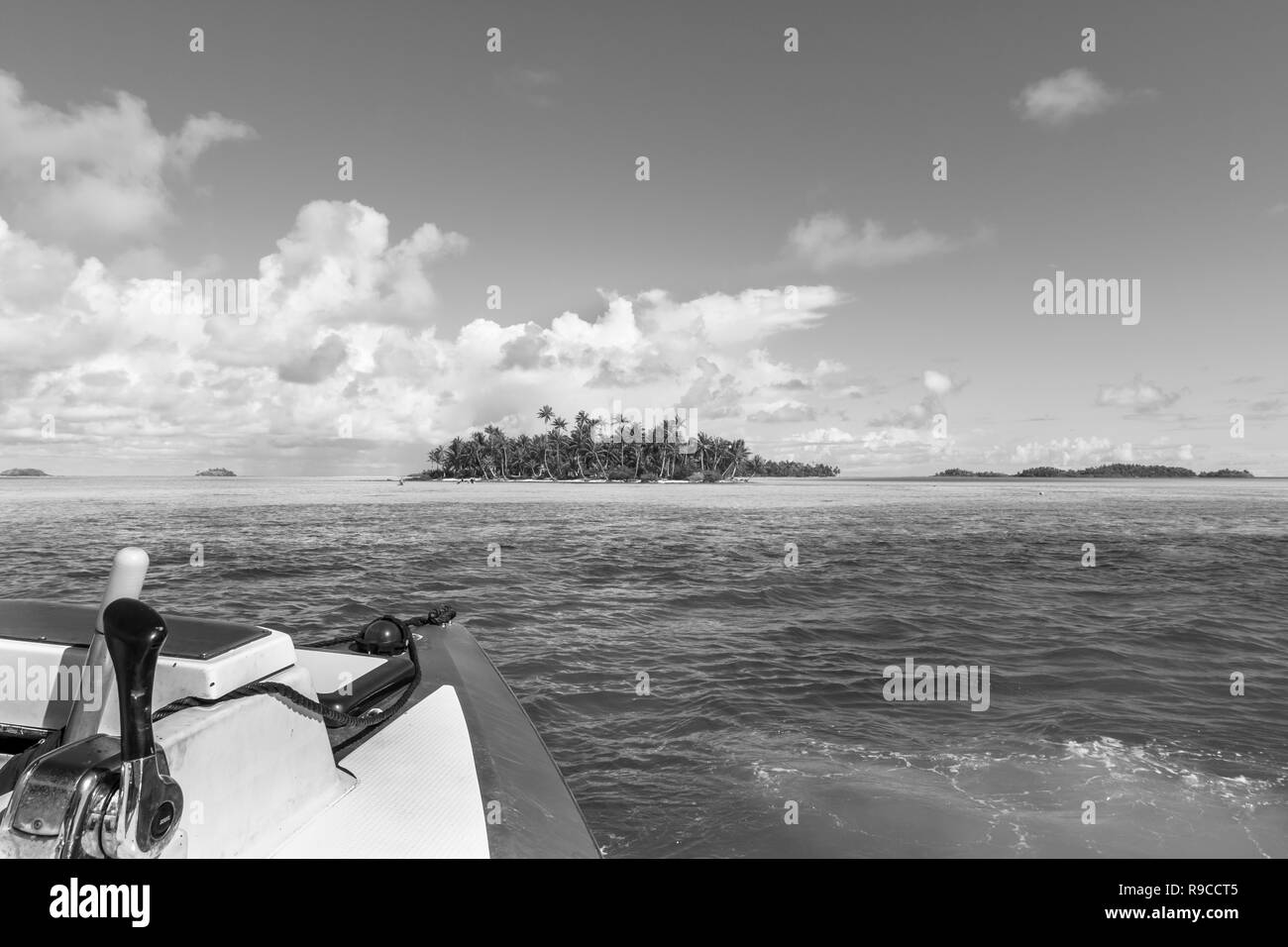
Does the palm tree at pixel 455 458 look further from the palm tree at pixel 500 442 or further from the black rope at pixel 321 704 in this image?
the black rope at pixel 321 704

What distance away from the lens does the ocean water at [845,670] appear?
4.80 metres

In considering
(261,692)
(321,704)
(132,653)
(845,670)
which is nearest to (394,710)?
(321,704)

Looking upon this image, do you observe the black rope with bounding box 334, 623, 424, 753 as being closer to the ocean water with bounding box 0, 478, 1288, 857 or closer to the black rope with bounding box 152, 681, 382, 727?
the black rope with bounding box 152, 681, 382, 727

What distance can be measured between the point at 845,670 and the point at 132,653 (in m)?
7.92

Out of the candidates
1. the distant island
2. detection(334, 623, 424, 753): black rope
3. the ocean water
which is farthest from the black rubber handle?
the distant island

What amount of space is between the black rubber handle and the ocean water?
3.45 m

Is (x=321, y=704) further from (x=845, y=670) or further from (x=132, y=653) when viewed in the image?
(x=845, y=670)

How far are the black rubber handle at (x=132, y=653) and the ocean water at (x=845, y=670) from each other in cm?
345

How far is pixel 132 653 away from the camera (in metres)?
1.57

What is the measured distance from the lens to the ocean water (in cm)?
480
